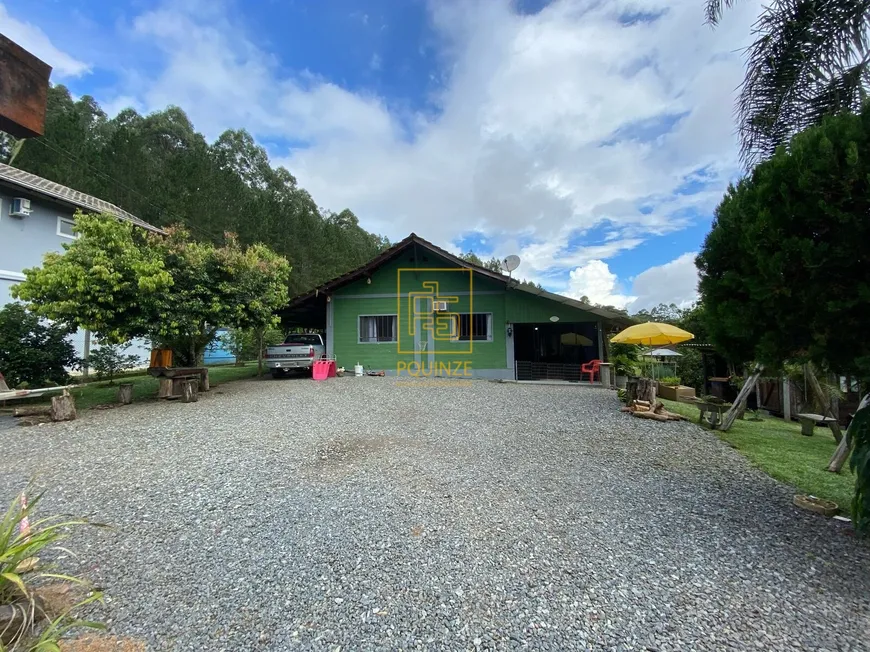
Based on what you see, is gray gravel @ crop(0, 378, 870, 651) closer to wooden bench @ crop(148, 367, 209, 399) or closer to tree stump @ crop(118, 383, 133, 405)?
tree stump @ crop(118, 383, 133, 405)

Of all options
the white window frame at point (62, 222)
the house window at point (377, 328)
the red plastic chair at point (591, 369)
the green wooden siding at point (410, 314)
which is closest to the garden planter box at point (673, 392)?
the red plastic chair at point (591, 369)

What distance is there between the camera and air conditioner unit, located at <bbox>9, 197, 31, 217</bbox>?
1341cm

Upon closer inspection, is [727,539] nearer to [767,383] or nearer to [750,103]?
[750,103]

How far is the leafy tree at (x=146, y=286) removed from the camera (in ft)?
25.2

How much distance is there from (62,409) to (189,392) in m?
2.17

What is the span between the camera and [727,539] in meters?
Result: 3.04

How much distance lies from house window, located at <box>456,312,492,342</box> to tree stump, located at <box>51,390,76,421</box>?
1081 cm

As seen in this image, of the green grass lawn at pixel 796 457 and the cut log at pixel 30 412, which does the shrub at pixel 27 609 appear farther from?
the cut log at pixel 30 412

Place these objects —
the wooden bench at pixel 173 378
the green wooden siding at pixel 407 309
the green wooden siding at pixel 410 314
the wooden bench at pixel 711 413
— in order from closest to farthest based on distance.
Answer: the wooden bench at pixel 711 413 < the wooden bench at pixel 173 378 < the green wooden siding at pixel 410 314 < the green wooden siding at pixel 407 309

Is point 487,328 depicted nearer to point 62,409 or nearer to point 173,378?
point 173,378

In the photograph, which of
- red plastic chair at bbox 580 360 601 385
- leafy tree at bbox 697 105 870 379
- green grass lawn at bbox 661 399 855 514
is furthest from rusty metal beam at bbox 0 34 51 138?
red plastic chair at bbox 580 360 601 385

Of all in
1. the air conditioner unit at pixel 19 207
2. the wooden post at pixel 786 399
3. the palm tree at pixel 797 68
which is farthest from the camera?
the air conditioner unit at pixel 19 207

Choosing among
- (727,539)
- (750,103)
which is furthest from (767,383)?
(727,539)

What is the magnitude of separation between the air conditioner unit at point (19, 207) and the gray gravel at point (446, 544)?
485 inches
